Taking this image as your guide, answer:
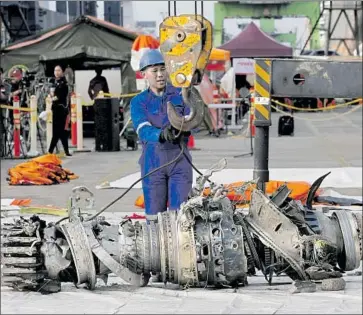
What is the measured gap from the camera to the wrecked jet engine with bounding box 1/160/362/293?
5527 mm

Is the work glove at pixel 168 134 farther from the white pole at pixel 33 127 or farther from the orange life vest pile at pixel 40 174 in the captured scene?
the white pole at pixel 33 127

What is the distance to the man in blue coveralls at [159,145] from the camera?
6.62 meters

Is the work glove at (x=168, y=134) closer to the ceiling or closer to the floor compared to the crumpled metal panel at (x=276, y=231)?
closer to the ceiling

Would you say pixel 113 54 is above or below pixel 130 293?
above

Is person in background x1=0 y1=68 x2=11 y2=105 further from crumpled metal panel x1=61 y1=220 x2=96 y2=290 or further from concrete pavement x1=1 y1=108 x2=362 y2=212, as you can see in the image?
crumpled metal panel x1=61 y1=220 x2=96 y2=290

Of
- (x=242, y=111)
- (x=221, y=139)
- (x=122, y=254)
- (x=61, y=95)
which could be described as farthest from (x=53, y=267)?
(x=242, y=111)

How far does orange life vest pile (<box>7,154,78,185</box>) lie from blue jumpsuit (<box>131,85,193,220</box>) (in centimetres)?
567

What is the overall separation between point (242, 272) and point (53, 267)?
117 centimetres

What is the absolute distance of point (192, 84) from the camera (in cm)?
571

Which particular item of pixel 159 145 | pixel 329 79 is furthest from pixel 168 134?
pixel 329 79

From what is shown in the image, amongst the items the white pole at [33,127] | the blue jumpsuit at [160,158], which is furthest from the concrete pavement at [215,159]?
the blue jumpsuit at [160,158]

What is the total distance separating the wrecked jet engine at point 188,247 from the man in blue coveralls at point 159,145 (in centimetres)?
75

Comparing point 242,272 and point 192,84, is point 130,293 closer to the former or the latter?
point 242,272

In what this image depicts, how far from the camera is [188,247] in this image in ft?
18.1
